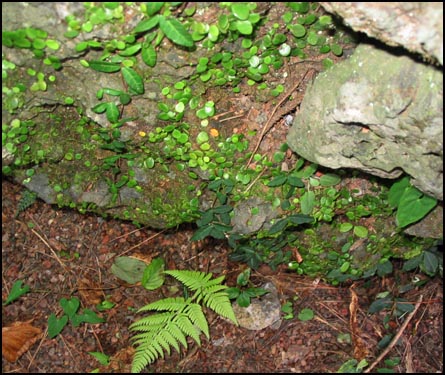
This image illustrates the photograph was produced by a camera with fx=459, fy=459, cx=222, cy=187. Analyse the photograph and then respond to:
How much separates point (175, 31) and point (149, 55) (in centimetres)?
22

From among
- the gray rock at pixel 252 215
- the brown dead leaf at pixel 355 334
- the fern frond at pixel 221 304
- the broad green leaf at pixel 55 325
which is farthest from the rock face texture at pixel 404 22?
the broad green leaf at pixel 55 325

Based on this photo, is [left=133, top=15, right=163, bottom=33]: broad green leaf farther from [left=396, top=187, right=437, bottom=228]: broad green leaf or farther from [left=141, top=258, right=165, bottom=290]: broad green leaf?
[left=141, top=258, right=165, bottom=290]: broad green leaf

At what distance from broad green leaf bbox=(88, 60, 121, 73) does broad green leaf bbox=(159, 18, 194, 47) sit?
12.9 inches

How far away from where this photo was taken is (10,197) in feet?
11.1

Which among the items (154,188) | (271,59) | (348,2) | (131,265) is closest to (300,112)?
(271,59)

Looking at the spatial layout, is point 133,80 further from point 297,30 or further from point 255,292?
point 255,292

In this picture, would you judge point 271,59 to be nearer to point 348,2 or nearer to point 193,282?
point 348,2

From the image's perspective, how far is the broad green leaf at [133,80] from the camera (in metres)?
2.19

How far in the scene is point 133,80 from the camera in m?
2.22

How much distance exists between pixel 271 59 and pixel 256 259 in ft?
4.46

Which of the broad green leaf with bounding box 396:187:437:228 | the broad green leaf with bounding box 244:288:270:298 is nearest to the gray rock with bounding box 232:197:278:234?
the broad green leaf with bounding box 244:288:270:298

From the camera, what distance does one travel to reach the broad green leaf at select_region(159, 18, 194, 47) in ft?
6.43

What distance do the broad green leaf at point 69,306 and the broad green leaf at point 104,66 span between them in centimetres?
182

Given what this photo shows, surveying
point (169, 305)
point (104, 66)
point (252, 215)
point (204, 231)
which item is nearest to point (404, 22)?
point (104, 66)
